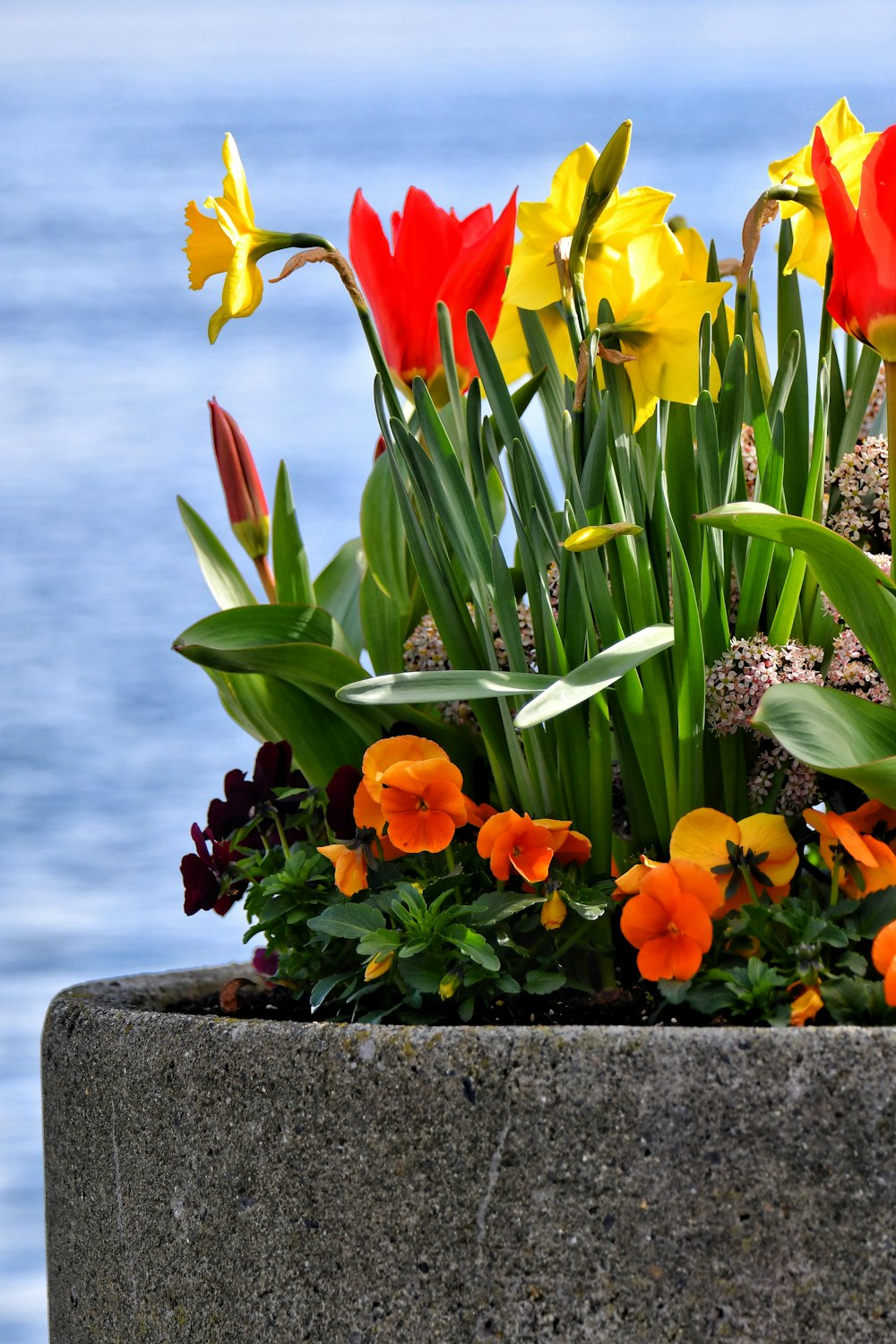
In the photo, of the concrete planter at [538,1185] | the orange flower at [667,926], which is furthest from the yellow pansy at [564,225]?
the concrete planter at [538,1185]

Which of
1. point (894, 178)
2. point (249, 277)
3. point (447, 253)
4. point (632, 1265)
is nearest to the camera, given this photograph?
point (632, 1265)

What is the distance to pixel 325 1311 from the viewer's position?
2.36 feet

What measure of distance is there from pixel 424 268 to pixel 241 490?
1.16 ft

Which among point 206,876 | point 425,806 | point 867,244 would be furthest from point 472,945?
point 867,244

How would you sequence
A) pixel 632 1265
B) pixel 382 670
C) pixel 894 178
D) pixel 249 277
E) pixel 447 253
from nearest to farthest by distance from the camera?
pixel 632 1265, pixel 894 178, pixel 249 277, pixel 447 253, pixel 382 670

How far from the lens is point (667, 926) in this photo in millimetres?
785

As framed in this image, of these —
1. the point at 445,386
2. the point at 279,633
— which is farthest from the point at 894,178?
the point at 279,633

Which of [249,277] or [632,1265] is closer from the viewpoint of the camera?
[632,1265]

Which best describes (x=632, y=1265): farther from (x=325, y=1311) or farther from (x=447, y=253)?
(x=447, y=253)

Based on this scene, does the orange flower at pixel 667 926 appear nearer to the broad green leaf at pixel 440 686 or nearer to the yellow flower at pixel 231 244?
the broad green leaf at pixel 440 686

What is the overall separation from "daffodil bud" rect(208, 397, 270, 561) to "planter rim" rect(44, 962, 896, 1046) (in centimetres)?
45

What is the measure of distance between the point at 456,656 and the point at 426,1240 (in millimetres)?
442

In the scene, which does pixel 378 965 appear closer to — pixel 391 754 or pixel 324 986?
pixel 324 986

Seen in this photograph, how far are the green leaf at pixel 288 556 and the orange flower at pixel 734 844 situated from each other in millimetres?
520
